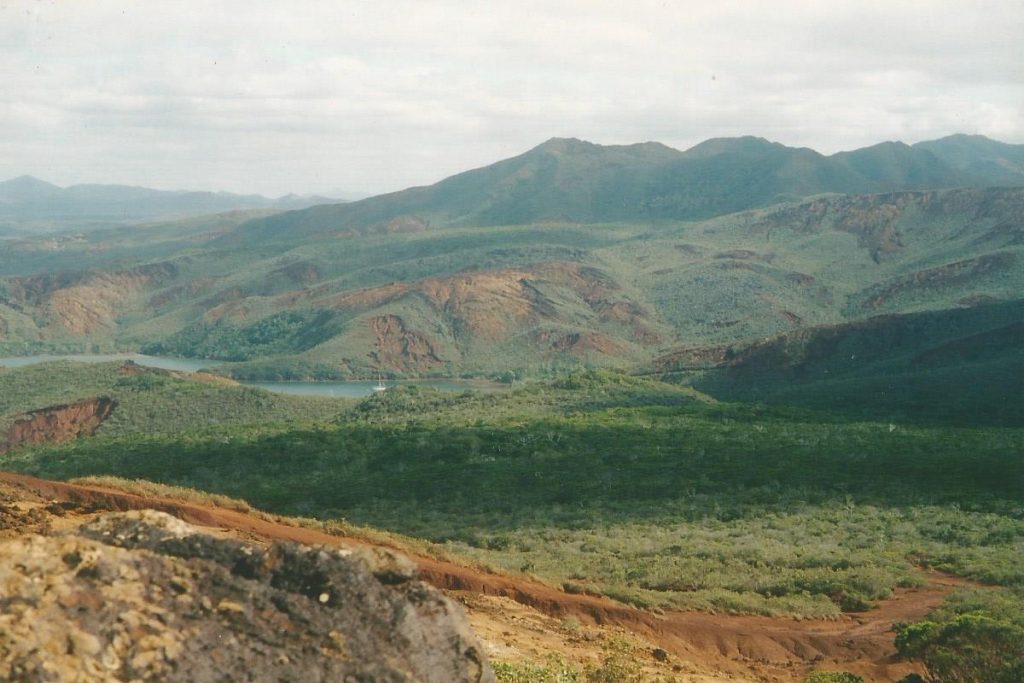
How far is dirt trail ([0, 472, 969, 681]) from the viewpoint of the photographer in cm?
1634

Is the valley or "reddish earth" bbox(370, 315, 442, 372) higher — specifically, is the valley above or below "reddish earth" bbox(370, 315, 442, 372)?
above

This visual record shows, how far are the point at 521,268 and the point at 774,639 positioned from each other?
434ft

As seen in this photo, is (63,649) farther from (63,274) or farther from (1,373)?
(63,274)

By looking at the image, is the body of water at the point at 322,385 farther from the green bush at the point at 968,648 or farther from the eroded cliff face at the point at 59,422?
the green bush at the point at 968,648

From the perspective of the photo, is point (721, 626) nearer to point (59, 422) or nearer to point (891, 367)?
point (59, 422)

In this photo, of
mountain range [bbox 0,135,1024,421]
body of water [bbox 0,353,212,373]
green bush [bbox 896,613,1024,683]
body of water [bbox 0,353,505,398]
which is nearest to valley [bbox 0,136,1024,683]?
green bush [bbox 896,613,1024,683]

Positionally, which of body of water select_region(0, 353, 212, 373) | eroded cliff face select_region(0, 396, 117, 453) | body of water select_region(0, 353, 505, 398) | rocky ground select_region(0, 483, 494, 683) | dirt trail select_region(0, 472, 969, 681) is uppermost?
rocky ground select_region(0, 483, 494, 683)

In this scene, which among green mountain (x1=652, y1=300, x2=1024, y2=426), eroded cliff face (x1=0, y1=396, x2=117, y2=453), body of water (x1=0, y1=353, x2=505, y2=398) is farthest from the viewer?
body of water (x1=0, y1=353, x2=505, y2=398)

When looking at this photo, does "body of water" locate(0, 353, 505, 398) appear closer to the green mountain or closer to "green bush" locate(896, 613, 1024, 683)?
the green mountain

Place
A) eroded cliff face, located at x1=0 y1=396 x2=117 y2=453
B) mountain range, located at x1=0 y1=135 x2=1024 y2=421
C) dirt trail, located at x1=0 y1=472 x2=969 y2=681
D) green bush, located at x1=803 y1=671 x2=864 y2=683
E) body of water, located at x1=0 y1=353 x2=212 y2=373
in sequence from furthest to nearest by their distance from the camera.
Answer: body of water, located at x1=0 y1=353 x2=212 y2=373, mountain range, located at x1=0 y1=135 x2=1024 y2=421, eroded cliff face, located at x1=0 y1=396 x2=117 y2=453, dirt trail, located at x1=0 y1=472 x2=969 y2=681, green bush, located at x1=803 y1=671 x2=864 y2=683

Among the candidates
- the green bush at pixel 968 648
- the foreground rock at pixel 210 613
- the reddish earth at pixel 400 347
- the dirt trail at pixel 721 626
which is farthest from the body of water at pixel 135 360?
the foreground rock at pixel 210 613

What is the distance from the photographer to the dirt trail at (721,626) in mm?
16344

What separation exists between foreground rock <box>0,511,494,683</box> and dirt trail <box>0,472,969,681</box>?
256 inches

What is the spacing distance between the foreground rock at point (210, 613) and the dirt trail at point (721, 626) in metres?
6.50
